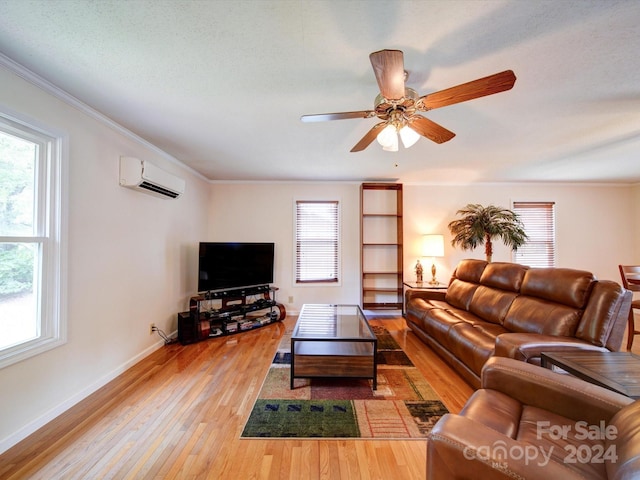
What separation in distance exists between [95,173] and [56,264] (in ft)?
2.75

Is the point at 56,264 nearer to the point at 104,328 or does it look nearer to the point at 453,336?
the point at 104,328

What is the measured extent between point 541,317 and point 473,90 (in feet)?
6.63

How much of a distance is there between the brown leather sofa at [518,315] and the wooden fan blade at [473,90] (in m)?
1.68

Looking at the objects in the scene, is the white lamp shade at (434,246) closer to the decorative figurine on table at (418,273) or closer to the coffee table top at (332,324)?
the decorative figurine on table at (418,273)

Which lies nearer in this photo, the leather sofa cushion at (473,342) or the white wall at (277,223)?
the leather sofa cushion at (473,342)

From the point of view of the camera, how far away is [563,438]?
1.17m

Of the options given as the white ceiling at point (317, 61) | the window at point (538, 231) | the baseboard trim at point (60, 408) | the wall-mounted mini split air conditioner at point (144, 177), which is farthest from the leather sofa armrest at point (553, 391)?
the window at point (538, 231)

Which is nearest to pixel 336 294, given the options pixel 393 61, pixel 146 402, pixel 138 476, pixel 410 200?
pixel 410 200

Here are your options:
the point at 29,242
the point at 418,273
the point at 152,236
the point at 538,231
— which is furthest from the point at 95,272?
the point at 538,231

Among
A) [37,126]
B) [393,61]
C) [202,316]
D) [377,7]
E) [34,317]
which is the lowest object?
[202,316]

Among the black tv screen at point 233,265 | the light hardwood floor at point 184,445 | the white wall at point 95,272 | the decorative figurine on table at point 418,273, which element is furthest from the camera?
the decorative figurine on table at point 418,273

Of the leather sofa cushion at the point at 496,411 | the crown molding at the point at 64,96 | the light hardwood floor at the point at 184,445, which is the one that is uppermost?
the crown molding at the point at 64,96

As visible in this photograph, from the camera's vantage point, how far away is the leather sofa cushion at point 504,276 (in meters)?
2.78

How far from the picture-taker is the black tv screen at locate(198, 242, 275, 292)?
12.3 feet
